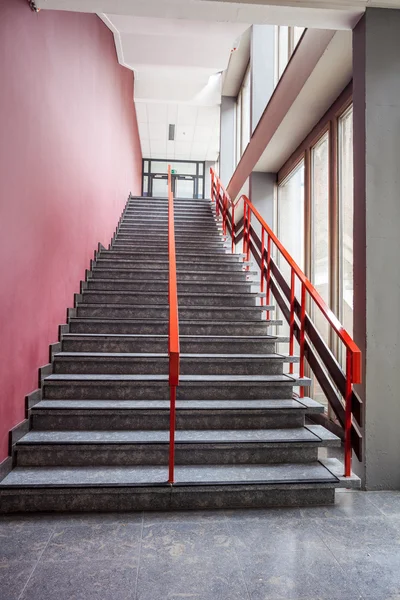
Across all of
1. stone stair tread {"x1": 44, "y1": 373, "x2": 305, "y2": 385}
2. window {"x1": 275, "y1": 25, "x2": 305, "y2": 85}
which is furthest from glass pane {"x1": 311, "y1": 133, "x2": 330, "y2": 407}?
window {"x1": 275, "y1": 25, "x2": 305, "y2": 85}

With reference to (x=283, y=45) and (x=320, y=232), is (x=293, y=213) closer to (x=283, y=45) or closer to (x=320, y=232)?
(x=320, y=232)

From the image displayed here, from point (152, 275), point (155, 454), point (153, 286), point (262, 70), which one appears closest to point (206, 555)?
point (155, 454)

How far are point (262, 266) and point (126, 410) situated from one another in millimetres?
2498

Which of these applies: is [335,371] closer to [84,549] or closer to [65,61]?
[84,549]

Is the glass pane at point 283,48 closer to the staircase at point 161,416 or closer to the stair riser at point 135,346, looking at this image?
the staircase at point 161,416

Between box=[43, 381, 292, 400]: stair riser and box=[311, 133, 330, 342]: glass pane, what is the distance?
70.3 inches

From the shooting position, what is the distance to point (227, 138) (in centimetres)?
1109

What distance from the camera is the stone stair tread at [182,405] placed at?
304cm

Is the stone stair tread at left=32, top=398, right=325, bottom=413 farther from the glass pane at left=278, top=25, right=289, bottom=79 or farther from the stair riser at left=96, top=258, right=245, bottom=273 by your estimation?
the glass pane at left=278, top=25, right=289, bottom=79

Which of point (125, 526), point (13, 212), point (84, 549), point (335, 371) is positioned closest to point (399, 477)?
point (335, 371)

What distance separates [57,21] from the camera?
12.5 ft

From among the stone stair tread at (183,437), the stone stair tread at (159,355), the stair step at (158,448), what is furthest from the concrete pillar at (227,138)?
the stair step at (158,448)

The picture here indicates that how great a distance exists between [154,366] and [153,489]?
1.26m

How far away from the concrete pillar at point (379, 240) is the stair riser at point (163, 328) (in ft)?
4.66
